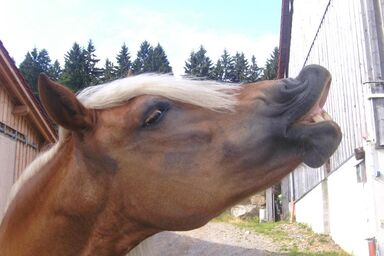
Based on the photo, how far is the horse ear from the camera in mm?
2168

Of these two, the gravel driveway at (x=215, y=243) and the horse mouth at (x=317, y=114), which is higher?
the horse mouth at (x=317, y=114)

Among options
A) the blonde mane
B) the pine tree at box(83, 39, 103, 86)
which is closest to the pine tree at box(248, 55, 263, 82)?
the pine tree at box(83, 39, 103, 86)

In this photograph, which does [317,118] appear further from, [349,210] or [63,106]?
[349,210]

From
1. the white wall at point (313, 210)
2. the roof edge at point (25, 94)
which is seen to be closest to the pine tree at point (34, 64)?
the white wall at point (313, 210)

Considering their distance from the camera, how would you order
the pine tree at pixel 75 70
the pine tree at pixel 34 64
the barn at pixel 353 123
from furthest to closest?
the pine tree at pixel 75 70, the pine tree at pixel 34 64, the barn at pixel 353 123

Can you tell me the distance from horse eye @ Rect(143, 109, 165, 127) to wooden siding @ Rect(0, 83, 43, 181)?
22.1 feet

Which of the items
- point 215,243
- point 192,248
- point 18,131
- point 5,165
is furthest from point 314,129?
point 215,243

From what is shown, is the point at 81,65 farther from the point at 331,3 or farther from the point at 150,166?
the point at 150,166

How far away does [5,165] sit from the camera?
816cm

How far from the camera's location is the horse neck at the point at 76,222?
7.50 ft

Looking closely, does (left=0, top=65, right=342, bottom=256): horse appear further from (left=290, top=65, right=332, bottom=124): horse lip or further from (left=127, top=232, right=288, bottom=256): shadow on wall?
(left=127, top=232, right=288, bottom=256): shadow on wall

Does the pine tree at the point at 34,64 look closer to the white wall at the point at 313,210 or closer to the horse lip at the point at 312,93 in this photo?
the white wall at the point at 313,210

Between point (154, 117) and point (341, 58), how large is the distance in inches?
400

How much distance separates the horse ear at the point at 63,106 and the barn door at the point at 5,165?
6.23m
